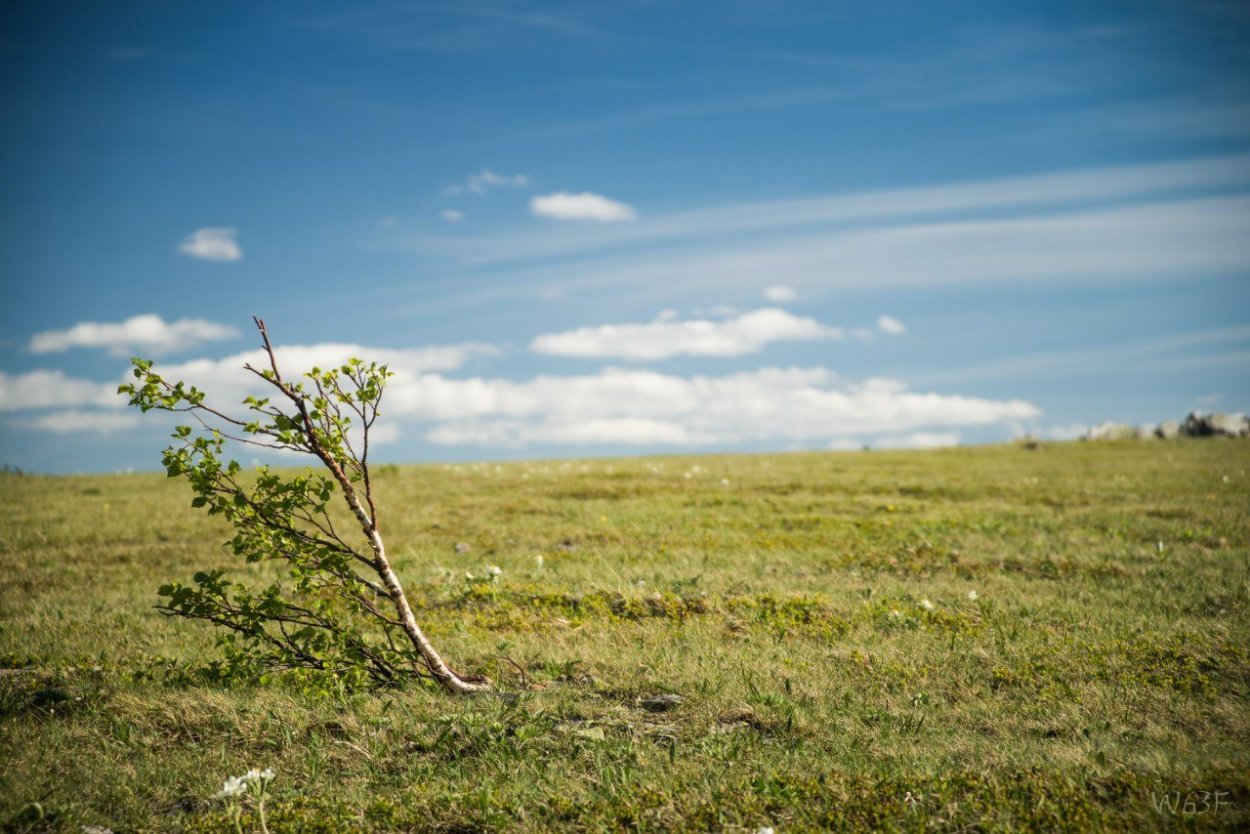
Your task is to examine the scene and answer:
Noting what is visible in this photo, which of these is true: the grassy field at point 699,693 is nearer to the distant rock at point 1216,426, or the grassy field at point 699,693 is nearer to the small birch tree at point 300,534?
the small birch tree at point 300,534

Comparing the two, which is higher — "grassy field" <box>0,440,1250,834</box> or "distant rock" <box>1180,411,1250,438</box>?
"distant rock" <box>1180,411,1250,438</box>

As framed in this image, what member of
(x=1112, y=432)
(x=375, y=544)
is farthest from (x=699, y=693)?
(x=1112, y=432)

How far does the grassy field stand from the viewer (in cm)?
517

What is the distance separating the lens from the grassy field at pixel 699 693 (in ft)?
17.0

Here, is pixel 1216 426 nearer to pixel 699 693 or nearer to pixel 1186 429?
pixel 1186 429

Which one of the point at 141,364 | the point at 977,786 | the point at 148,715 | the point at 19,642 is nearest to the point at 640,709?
the point at 977,786

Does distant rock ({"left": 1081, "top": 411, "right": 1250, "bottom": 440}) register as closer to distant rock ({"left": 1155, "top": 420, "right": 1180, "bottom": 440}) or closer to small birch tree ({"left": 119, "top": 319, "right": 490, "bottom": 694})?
distant rock ({"left": 1155, "top": 420, "right": 1180, "bottom": 440})

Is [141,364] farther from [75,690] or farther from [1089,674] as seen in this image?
[1089,674]

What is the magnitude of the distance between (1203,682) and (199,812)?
8773mm

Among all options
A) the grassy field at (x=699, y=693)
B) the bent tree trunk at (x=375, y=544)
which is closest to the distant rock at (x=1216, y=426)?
the grassy field at (x=699, y=693)

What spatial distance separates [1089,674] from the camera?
7.73m

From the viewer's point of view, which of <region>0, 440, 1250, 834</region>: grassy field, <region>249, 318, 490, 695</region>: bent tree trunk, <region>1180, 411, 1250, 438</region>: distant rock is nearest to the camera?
<region>0, 440, 1250, 834</region>: grassy field

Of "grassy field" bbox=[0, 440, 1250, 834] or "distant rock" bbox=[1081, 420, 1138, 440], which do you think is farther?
"distant rock" bbox=[1081, 420, 1138, 440]

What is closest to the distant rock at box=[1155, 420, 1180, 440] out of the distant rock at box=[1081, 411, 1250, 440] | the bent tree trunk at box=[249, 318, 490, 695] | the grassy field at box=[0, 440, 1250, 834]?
the distant rock at box=[1081, 411, 1250, 440]
